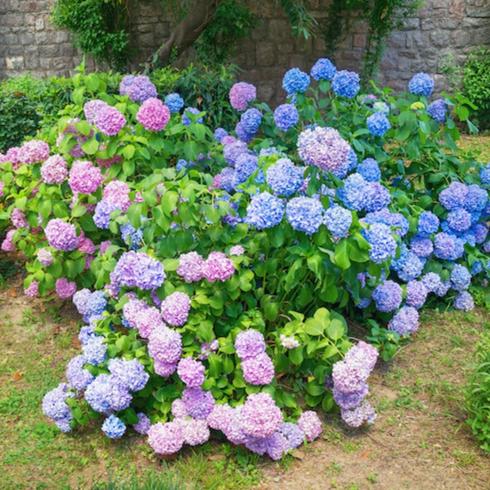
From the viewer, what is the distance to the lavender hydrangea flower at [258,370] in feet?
8.64

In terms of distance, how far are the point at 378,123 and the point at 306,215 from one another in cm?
121

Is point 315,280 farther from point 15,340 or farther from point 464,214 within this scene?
point 15,340

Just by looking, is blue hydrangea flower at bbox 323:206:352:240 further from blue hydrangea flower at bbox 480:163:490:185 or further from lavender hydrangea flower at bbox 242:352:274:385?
blue hydrangea flower at bbox 480:163:490:185

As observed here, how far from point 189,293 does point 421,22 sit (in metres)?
7.82

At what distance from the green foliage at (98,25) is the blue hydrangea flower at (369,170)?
6368 millimetres

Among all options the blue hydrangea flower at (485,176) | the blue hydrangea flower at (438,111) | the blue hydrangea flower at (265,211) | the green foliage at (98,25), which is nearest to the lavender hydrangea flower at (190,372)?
the blue hydrangea flower at (265,211)

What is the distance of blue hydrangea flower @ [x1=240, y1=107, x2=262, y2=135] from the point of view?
12.7 ft

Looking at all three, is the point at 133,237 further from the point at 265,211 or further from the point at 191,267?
the point at 265,211

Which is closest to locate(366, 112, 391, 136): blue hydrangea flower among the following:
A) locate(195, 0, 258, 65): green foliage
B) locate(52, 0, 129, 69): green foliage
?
locate(195, 0, 258, 65): green foliage

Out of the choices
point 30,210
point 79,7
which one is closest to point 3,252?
point 30,210

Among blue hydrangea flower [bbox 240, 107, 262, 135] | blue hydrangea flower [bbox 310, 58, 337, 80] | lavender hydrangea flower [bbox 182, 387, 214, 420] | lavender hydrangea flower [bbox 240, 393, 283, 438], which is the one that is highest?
blue hydrangea flower [bbox 310, 58, 337, 80]

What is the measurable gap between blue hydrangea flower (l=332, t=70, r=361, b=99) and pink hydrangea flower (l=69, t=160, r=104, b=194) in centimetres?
144

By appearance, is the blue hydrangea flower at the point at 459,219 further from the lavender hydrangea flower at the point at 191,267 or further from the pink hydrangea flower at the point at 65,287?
the pink hydrangea flower at the point at 65,287

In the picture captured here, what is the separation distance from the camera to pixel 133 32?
9461mm
